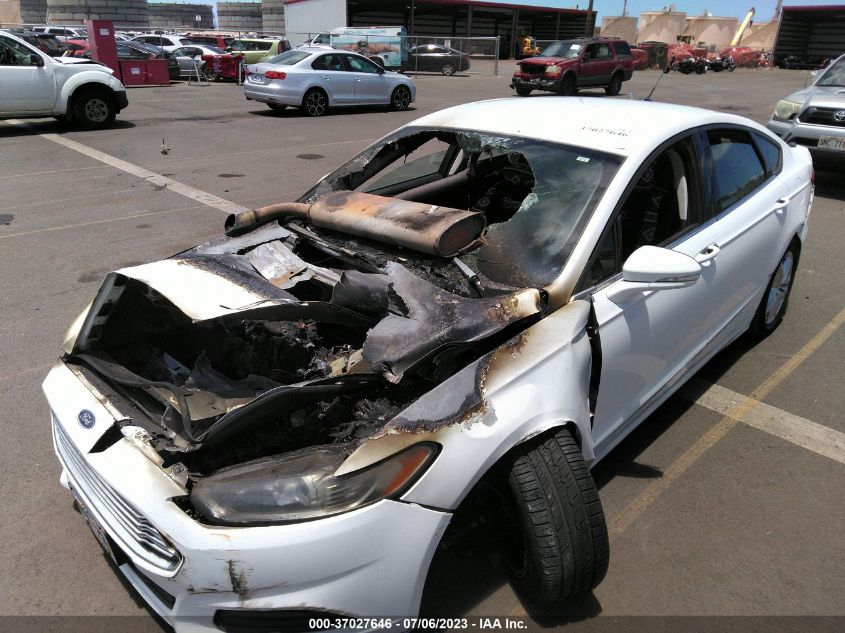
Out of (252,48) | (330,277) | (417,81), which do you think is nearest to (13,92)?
(330,277)

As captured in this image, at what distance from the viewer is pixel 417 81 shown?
93.9 ft

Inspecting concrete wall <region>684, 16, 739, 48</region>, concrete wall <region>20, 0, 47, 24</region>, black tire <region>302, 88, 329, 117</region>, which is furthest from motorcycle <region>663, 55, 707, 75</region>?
concrete wall <region>20, 0, 47, 24</region>

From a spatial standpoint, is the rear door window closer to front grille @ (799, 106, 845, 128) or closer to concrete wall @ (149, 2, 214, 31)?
front grille @ (799, 106, 845, 128)

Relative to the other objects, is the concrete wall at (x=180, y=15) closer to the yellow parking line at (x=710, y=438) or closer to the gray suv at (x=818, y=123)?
the gray suv at (x=818, y=123)

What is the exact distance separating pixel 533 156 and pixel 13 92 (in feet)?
39.8

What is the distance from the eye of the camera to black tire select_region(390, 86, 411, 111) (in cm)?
1725

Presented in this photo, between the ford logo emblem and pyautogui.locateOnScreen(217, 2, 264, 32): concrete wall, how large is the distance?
67932 millimetres

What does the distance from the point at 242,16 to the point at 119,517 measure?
231ft

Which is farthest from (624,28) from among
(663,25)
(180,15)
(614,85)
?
(180,15)

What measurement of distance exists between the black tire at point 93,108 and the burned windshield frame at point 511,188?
10.9m

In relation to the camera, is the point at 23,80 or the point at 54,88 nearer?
the point at 23,80

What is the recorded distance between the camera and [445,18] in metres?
48.4

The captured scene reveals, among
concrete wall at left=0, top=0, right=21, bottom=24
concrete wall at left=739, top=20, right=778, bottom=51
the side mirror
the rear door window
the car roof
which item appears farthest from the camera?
concrete wall at left=739, top=20, right=778, bottom=51

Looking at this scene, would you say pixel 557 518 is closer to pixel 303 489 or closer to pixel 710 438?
pixel 303 489
